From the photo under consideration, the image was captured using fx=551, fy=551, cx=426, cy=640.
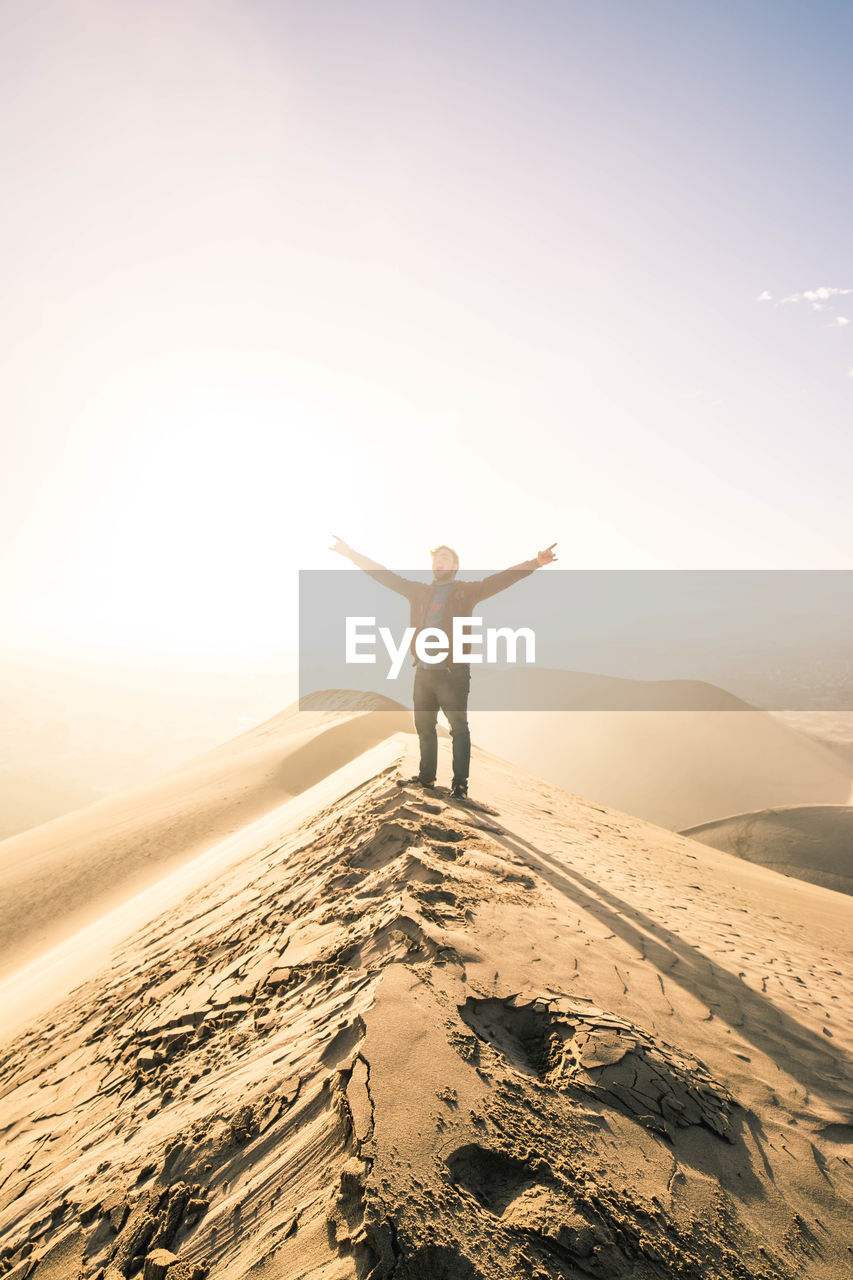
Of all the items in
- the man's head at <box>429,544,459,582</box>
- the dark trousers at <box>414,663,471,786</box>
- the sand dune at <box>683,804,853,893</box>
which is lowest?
the sand dune at <box>683,804,853,893</box>

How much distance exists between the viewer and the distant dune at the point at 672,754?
17844mm

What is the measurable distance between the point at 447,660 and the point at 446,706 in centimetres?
38

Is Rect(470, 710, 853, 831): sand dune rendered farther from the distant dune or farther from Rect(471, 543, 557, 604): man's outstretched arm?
Rect(471, 543, 557, 604): man's outstretched arm

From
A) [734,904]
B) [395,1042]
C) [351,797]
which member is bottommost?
[734,904]

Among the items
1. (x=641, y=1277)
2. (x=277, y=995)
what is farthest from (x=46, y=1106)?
(x=641, y=1277)

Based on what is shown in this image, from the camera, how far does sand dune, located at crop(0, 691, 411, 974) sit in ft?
21.3

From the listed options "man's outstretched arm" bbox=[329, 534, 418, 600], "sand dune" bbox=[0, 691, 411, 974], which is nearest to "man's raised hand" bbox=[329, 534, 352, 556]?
"man's outstretched arm" bbox=[329, 534, 418, 600]

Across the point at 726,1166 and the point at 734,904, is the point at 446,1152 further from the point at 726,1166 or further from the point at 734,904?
the point at 734,904

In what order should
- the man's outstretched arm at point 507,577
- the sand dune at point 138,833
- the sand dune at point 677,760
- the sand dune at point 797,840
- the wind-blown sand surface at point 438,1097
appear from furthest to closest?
the sand dune at point 677,760 < the sand dune at point 797,840 < the sand dune at point 138,833 < the man's outstretched arm at point 507,577 < the wind-blown sand surface at point 438,1097

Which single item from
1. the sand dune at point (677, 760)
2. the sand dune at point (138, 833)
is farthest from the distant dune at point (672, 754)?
the sand dune at point (138, 833)

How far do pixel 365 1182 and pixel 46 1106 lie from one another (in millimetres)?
2076

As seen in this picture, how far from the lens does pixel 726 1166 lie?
146 cm

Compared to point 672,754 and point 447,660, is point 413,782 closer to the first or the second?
point 447,660

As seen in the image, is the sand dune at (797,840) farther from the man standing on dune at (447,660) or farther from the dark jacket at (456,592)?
the dark jacket at (456,592)
